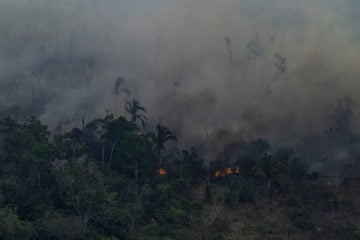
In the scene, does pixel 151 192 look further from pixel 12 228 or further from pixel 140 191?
pixel 12 228

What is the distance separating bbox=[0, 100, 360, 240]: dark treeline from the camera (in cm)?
4697

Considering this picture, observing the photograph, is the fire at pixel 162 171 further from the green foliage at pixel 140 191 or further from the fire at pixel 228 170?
the fire at pixel 228 170

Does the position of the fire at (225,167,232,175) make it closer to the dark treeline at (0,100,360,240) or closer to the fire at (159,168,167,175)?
the dark treeline at (0,100,360,240)

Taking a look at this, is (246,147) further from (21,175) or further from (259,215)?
(21,175)

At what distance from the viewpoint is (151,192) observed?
59.7 m

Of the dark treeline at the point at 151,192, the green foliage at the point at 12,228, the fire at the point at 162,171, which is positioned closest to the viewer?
the green foliage at the point at 12,228

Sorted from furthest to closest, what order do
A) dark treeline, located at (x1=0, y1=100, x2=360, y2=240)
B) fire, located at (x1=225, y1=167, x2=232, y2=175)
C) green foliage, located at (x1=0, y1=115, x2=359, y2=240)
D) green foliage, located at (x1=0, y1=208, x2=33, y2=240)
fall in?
fire, located at (x1=225, y1=167, x2=232, y2=175), dark treeline, located at (x1=0, y1=100, x2=360, y2=240), green foliage, located at (x1=0, y1=115, x2=359, y2=240), green foliage, located at (x1=0, y1=208, x2=33, y2=240)

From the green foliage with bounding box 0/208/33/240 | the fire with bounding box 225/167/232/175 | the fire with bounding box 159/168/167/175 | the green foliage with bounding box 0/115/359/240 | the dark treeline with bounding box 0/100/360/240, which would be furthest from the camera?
the fire with bounding box 225/167/232/175

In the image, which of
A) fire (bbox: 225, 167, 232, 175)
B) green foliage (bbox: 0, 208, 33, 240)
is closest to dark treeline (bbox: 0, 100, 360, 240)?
green foliage (bbox: 0, 208, 33, 240)

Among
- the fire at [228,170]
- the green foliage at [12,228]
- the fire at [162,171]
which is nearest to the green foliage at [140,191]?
the green foliage at [12,228]

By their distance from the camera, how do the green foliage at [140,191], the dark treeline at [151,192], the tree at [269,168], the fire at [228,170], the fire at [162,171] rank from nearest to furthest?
the green foliage at [140,191]
the dark treeline at [151,192]
the tree at [269,168]
the fire at [162,171]
the fire at [228,170]

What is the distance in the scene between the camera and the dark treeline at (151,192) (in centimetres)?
4697

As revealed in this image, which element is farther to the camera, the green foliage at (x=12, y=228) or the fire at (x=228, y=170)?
the fire at (x=228, y=170)

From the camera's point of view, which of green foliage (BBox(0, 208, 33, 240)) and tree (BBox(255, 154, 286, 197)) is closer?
green foliage (BBox(0, 208, 33, 240))
